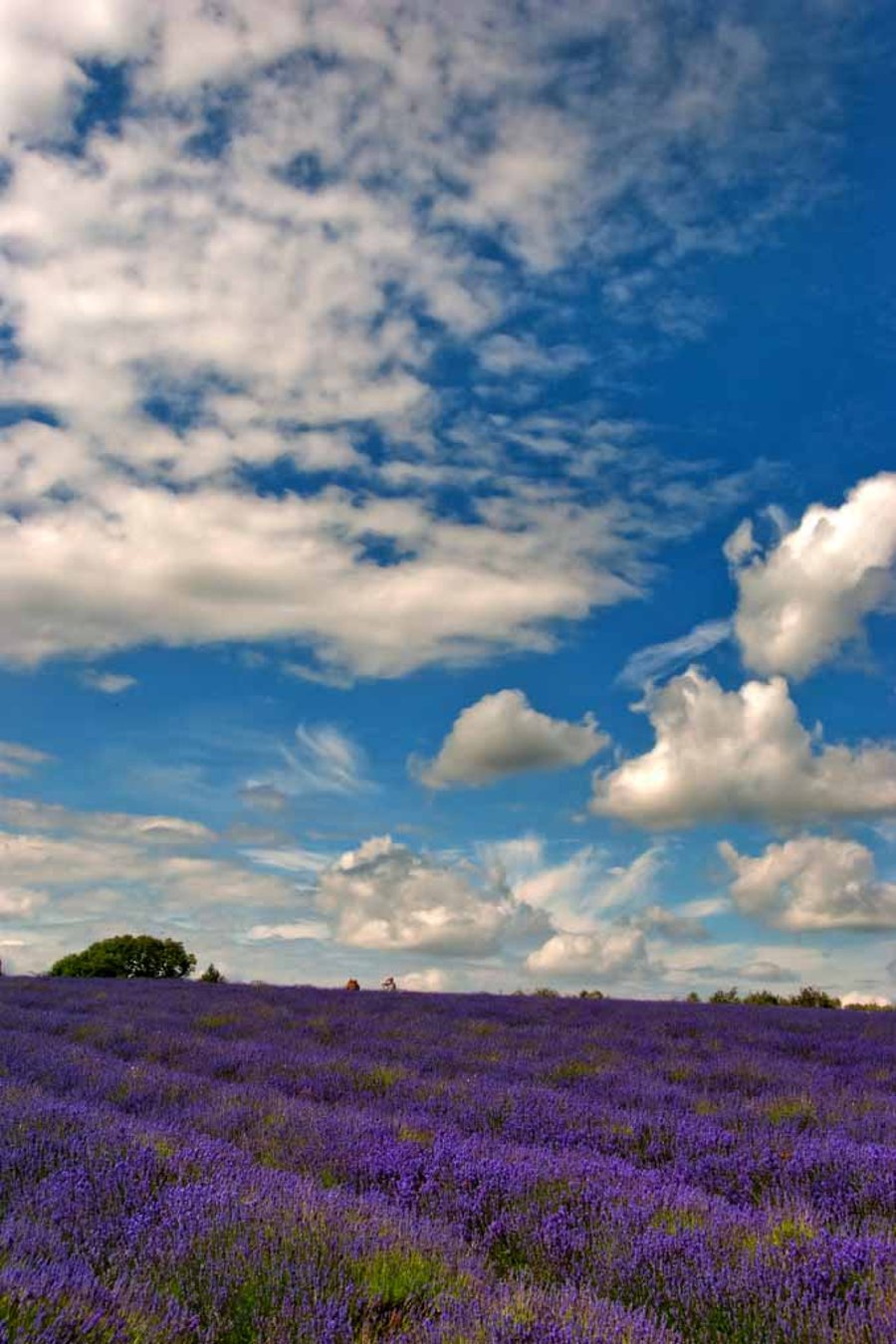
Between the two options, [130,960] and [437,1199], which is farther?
[130,960]

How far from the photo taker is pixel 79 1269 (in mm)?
2959

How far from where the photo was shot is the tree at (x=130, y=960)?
30906mm

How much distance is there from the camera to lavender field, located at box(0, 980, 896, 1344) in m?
2.95

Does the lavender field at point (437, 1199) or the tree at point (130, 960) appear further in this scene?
the tree at point (130, 960)

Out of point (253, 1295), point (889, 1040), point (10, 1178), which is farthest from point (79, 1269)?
point (889, 1040)

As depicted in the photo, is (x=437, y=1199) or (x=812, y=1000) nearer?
(x=437, y=1199)

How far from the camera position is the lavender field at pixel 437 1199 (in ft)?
9.68

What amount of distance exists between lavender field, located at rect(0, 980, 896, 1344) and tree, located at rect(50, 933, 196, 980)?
2328 cm

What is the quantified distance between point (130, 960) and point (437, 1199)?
3014 cm

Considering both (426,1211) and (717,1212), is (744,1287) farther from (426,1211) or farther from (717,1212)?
(426,1211)

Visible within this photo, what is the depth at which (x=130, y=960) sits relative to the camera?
31.8m

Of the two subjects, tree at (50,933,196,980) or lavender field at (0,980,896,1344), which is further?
tree at (50,933,196,980)

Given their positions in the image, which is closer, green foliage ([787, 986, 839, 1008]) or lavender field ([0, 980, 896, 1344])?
lavender field ([0, 980, 896, 1344])

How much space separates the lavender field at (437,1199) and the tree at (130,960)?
23.3 m
